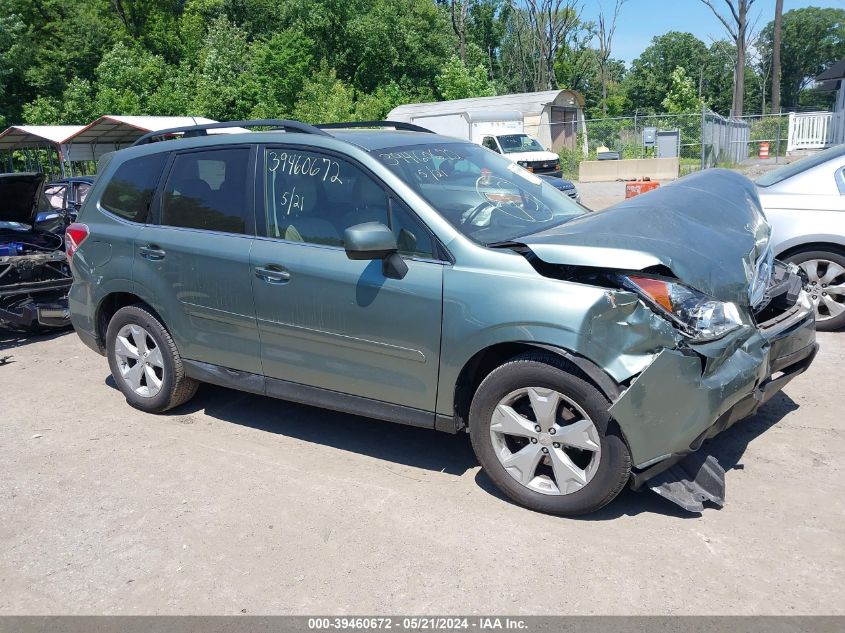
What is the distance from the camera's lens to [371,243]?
12.3 ft

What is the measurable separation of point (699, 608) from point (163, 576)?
228 centimetres

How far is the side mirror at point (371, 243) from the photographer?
3.76 m

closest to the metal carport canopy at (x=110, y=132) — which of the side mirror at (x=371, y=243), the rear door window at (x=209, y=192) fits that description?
the rear door window at (x=209, y=192)

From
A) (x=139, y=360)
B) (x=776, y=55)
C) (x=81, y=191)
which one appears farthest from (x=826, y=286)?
(x=776, y=55)

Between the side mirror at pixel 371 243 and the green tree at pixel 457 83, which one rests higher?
the green tree at pixel 457 83

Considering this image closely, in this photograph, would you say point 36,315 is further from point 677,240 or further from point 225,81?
point 225,81

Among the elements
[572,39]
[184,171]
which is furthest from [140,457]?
[572,39]

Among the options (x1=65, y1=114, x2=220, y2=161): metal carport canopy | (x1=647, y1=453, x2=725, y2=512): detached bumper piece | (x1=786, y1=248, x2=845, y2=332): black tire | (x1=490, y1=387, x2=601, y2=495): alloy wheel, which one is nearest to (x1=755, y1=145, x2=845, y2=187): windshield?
(x1=786, y1=248, x2=845, y2=332): black tire

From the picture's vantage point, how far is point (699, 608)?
2963 millimetres

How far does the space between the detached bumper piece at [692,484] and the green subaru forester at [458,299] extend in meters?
0.01

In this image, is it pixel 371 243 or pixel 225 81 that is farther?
pixel 225 81

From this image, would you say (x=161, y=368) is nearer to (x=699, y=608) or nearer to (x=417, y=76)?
(x=699, y=608)

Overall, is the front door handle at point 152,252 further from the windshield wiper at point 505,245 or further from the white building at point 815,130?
the white building at point 815,130

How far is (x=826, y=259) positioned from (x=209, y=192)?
5.04 meters
